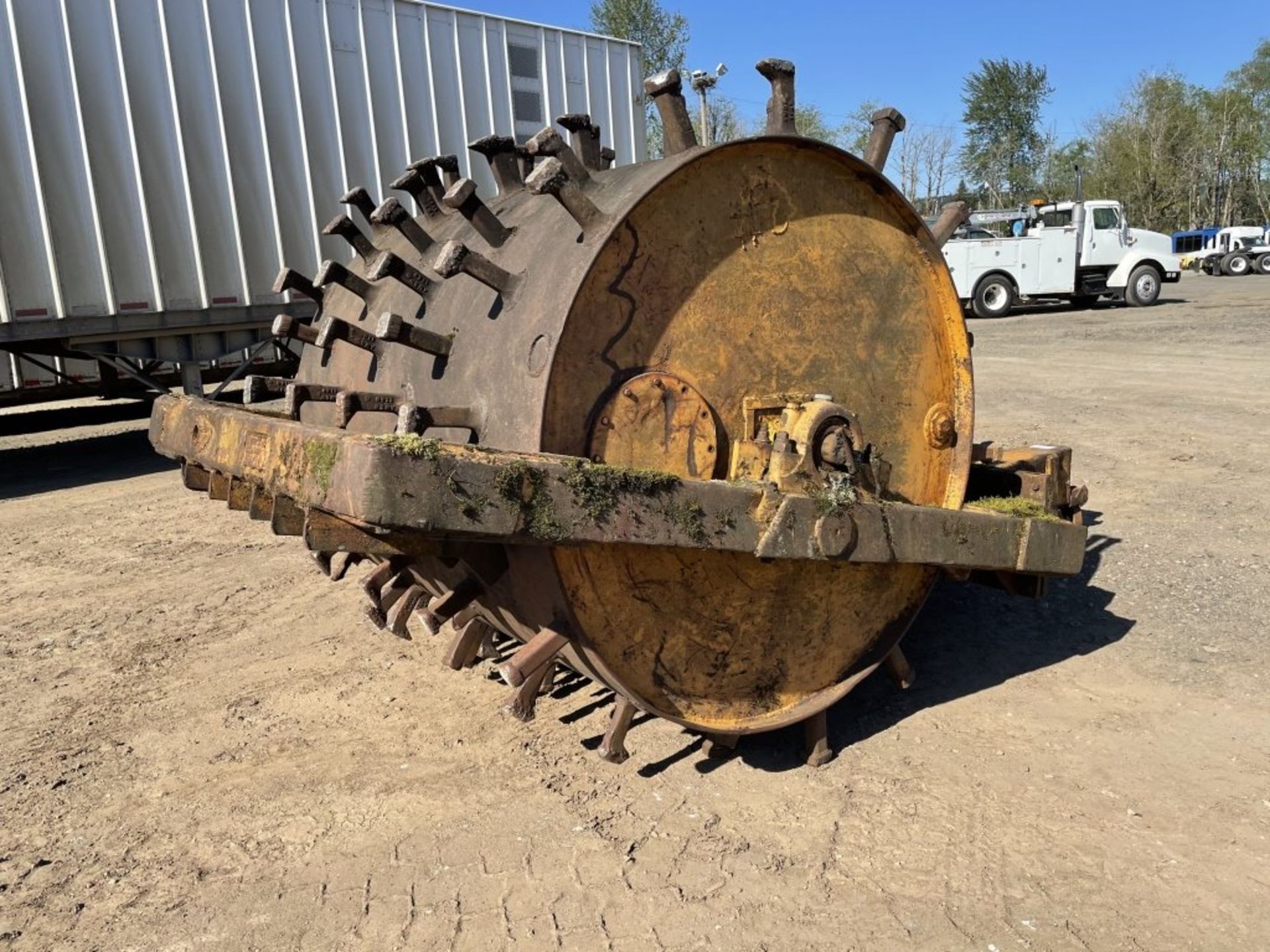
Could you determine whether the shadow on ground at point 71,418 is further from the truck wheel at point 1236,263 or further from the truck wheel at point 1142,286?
the truck wheel at point 1236,263

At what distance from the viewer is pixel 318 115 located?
9367mm

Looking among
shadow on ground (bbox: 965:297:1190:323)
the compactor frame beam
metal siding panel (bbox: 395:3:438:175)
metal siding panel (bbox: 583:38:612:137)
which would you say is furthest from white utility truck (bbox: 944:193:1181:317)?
the compactor frame beam

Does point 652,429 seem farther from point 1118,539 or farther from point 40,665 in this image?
point 1118,539

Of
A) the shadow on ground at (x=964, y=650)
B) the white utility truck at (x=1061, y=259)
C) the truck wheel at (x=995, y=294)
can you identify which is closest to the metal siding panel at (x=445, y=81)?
the shadow on ground at (x=964, y=650)

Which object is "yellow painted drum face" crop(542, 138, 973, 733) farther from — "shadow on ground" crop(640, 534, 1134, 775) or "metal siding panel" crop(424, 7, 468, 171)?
"metal siding panel" crop(424, 7, 468, 171)

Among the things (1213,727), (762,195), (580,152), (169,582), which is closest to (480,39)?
(169,582)

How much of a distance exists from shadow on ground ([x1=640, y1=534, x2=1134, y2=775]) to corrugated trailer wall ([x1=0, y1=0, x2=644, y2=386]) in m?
7.11

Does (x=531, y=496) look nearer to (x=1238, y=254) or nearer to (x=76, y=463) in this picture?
(x=76, y=463)

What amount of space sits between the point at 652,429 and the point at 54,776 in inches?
91.7

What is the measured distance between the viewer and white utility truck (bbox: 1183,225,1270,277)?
36031mm

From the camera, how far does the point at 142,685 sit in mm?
3945

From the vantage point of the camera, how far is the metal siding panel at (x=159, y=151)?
8242mm

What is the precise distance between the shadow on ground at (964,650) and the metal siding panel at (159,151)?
727 cm

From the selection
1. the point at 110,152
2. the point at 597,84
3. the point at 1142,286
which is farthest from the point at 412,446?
the point at 1142,286
